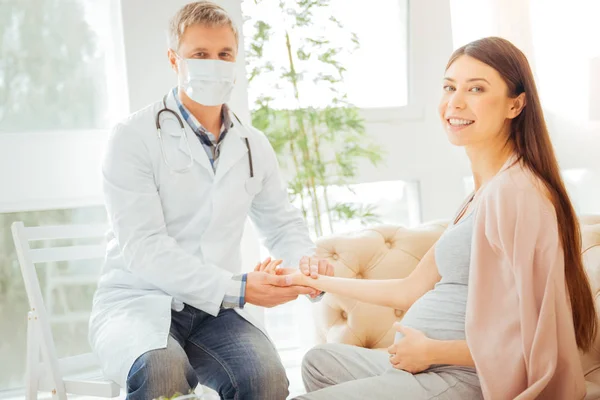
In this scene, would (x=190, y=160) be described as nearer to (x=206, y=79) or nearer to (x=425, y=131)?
(x=206, y=79)

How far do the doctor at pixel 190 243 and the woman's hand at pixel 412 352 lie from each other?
41 centimetres

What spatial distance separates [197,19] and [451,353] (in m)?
1.17

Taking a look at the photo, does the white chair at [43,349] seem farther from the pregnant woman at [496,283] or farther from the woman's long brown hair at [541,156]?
the woman's long brown hair at [541,156]

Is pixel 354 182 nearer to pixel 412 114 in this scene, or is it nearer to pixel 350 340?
pixel 412 114

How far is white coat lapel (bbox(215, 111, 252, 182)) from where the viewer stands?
212 centimetres

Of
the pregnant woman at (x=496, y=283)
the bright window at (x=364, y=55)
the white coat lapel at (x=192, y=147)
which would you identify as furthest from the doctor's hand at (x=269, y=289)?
the bright window at (x=364, y=55)

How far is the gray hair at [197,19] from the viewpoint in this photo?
2.11 meters

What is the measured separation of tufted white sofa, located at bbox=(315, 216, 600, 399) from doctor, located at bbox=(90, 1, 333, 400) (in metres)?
0.20

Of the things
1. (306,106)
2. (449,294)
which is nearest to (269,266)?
(449,294)

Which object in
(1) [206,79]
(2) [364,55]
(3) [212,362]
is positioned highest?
(2) [364,55]

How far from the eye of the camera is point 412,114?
380 cm

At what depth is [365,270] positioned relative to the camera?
2.41 meters

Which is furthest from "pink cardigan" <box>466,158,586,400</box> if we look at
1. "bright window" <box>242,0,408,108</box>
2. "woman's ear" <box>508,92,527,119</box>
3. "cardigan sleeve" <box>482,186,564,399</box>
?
"bright window" <box>242,0,408,108</box>

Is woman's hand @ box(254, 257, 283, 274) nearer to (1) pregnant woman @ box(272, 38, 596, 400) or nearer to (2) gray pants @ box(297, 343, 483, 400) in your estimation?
(1) pregnant woman @ box(272, 38, 596, 400)
